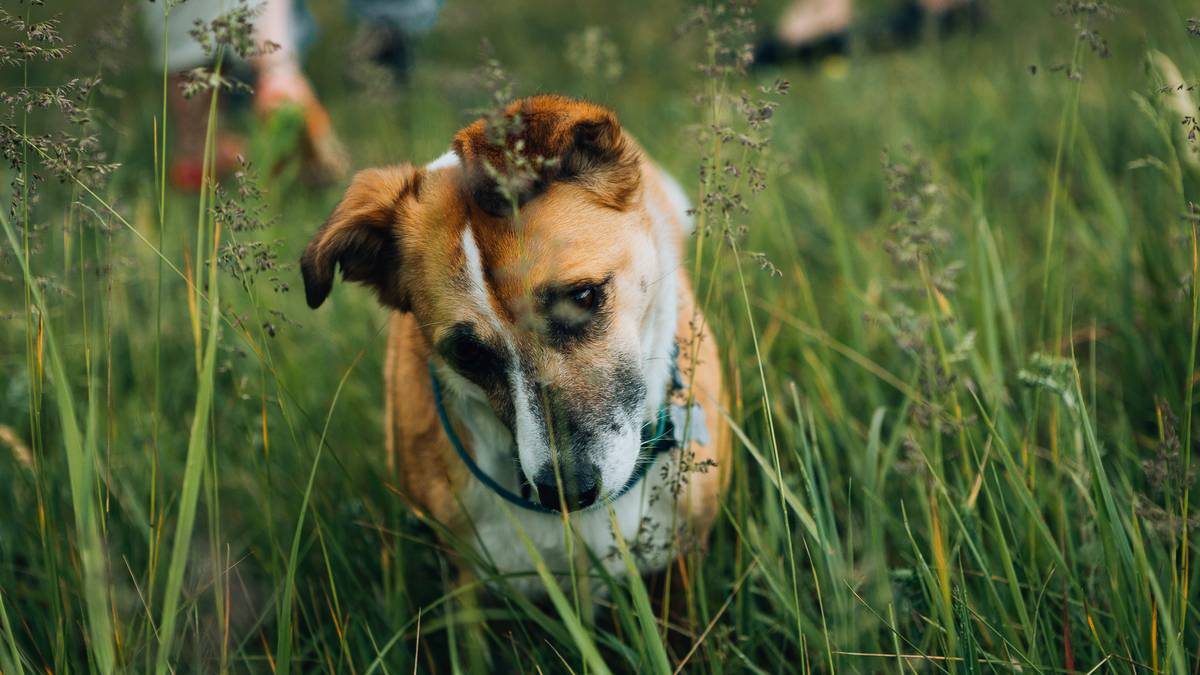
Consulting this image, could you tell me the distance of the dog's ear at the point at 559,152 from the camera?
1776 millimetres

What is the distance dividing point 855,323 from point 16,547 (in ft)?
7.71

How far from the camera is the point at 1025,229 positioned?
135 inches

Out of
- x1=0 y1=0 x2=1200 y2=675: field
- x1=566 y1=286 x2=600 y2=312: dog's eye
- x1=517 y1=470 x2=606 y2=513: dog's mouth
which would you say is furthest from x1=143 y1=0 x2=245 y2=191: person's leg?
x1=517 y1=470 x2=606 y2=513: dog's mouth

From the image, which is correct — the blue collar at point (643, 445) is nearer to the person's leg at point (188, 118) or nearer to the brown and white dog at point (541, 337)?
the brown and white dog at point (541, 337)

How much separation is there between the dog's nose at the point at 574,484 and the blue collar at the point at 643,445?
0.70ft

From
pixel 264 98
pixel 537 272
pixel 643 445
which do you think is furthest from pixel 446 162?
pixel 264 98

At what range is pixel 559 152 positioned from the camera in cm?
180

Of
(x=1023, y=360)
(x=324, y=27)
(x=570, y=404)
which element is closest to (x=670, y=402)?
(x=570, y=404)

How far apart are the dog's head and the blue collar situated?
0.27 ft

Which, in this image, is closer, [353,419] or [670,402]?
[670,402]

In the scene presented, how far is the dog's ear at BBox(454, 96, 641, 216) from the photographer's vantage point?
1776 millimetres

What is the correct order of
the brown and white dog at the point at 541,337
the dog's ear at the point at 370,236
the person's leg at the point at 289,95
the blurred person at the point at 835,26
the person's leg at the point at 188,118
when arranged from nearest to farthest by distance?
the brown and white dog at the point at 541,337 < the dog's ear at the point at 370,236 < the person's leg at the point at 289,95 < the person's leg at the point at 188,118 < the blurred person at the point at 835,26

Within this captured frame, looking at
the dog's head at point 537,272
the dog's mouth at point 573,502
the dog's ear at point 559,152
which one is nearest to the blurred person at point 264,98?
the dog's head at point 537,272

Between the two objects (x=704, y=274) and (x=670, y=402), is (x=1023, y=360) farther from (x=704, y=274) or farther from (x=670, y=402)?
(x=670, y=402)
